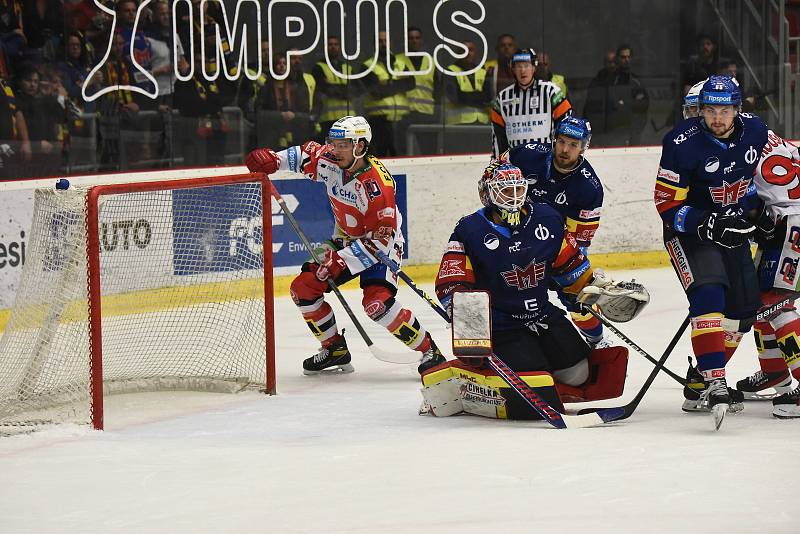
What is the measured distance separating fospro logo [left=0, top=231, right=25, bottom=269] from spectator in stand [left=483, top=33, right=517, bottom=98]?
356 centimetres

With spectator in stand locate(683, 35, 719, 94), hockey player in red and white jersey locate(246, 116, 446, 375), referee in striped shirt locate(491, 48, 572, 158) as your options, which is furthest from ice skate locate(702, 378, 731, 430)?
spectator in stand locate(683, 35, 719, 94)

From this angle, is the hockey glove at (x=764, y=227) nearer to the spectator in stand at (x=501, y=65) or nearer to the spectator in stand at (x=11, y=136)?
the spectator in stand at (x=11, y=136)

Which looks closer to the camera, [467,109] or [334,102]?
[334,102]

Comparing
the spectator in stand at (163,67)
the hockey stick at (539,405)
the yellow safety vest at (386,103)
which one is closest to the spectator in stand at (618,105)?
the yellow safety vest at (386,103)

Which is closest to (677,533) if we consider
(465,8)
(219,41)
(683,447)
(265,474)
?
(683,447)

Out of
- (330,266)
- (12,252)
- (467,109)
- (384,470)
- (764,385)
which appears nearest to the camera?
(384,470)

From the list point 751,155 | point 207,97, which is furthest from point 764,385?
point 207,97

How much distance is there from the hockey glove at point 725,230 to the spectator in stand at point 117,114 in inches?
164

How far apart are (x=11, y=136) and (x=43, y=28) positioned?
2.05 ft

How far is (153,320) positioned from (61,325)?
44.4 inches

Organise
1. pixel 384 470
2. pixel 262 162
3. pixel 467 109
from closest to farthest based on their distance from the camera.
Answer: pixel 384 470
pixel 262 162
pixel 467 109

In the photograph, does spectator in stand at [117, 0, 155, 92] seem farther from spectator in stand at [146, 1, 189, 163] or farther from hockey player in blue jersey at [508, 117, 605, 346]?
hockey player in blue jersey at [508, 117, 605, 346]

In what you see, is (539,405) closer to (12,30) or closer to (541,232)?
(541,232)

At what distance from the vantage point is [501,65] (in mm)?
9305
